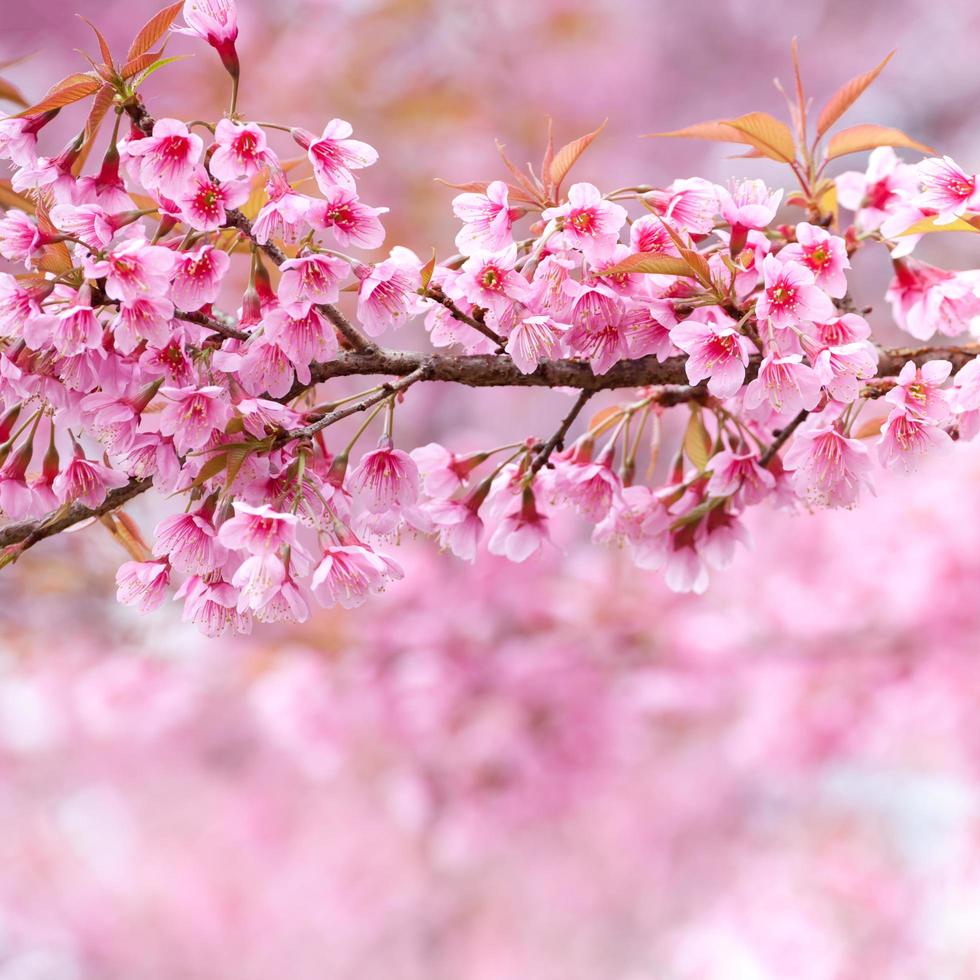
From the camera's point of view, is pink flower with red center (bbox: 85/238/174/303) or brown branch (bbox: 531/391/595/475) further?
brown branch (bbox: 531/391/595/475)

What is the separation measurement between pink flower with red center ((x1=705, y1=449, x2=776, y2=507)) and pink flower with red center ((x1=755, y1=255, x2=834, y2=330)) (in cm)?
12

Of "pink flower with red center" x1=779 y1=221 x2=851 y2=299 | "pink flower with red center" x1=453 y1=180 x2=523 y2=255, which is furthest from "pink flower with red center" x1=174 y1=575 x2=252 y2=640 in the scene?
"pink flower with red center" x1=779 y1=221 x2=851 y2=299

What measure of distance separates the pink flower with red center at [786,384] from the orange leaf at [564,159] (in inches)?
6.3

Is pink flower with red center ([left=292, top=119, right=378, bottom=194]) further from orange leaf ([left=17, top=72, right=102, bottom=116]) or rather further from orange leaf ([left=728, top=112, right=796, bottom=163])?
orange leaf ([left=728, top=112, right=796, bottom=163])

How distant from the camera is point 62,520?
0.56 m

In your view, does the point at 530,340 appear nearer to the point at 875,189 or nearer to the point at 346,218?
the point at 346,218

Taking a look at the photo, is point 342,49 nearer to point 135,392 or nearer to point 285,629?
point 285,629

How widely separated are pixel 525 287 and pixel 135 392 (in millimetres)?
225

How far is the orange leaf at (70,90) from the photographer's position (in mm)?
512

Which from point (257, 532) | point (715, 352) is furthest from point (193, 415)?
point (715, 352)

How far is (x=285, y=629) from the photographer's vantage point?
2316 millimetres

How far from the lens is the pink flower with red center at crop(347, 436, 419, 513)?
60 centimetres

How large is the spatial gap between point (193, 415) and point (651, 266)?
26 cm

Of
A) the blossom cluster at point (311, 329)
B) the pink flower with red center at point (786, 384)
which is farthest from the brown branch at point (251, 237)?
the pink flower with red center at point (786, 384)
